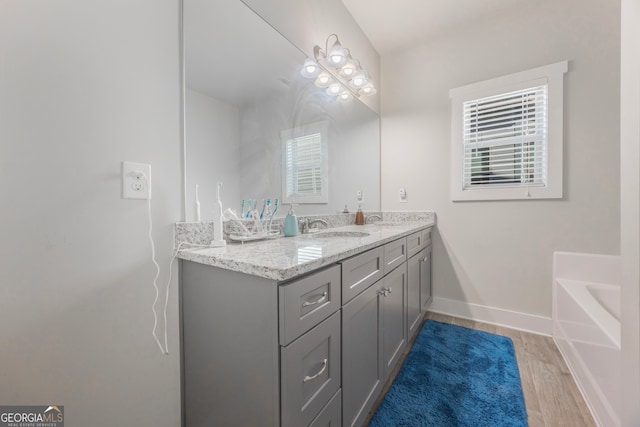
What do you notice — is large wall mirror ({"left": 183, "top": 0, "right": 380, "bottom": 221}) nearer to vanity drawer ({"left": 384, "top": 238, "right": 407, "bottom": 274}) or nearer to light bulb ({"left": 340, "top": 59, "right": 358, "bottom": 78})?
light bulb ({"left": 340, "top": 59, "right": 358, "bottom": 78})

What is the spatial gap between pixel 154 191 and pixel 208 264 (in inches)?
13.4

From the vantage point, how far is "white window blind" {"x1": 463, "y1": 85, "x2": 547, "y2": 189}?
2.02m

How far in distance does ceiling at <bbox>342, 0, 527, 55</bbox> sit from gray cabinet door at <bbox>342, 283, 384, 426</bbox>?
218cm

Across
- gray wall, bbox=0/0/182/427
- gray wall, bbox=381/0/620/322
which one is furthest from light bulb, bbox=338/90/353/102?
gray wall, bbox=0/0/182/427

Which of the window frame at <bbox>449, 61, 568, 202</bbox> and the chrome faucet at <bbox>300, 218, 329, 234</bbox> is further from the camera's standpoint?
the window frame at <bbox>449, 61, 568, 202</bbox>

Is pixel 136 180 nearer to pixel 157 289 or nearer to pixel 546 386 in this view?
pixel 157 289

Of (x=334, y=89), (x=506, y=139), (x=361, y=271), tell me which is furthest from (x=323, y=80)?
(x=506, y=139)

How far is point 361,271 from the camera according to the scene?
3.76ft

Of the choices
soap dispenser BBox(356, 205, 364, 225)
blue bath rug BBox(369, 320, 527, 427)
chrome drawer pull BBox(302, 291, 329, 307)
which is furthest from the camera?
soap dispenser BBox(356, 205, 364, 225)

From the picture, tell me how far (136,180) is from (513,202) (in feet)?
8.23

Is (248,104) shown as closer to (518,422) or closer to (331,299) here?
(331,299)

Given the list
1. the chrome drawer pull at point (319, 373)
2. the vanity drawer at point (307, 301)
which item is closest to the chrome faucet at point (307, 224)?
the vanity drawer at point (307, 301)

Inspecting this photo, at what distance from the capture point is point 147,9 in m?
0.93

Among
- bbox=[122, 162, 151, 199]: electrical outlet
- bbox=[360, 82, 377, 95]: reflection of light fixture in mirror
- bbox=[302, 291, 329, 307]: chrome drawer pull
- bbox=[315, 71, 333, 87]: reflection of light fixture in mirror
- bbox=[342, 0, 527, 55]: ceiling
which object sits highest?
bbox=[342, 0, 527, 55]: ceiling
